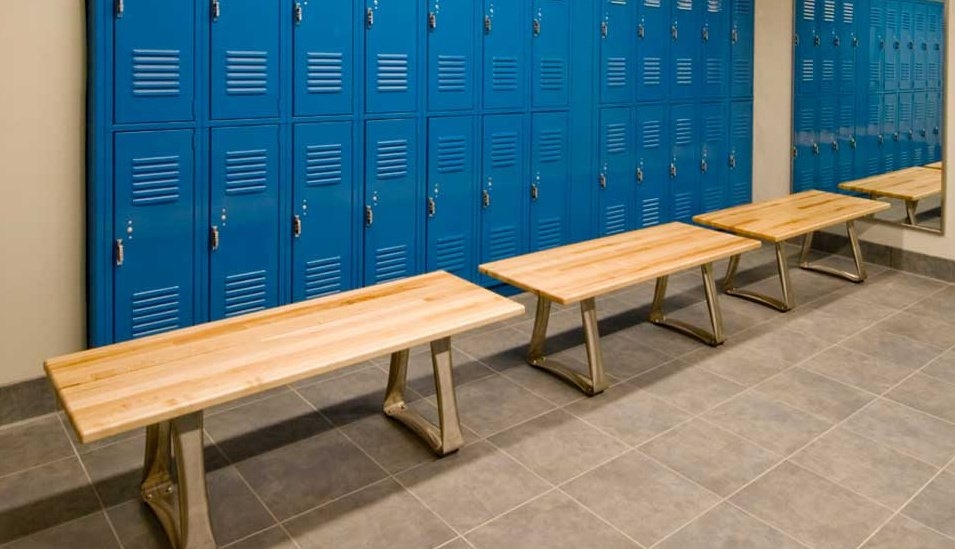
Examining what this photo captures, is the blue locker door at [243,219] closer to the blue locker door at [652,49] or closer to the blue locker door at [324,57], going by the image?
the blue locker door at [324,57]

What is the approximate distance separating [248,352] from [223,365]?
0.11 metres

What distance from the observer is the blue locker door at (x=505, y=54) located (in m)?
4.32

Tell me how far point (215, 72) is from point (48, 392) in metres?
1.55

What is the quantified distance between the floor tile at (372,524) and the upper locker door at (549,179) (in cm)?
254

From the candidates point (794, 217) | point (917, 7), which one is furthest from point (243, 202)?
point (917, 7)

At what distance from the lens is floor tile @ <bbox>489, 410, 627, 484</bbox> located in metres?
2.72

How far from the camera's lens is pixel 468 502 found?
2502 mm

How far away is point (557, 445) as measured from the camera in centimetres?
288

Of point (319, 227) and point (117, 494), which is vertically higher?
point (319, 227)

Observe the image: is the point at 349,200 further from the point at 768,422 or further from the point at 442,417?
the point at 768,422

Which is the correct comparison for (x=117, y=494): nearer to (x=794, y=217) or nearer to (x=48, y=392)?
(x=48, y=392)

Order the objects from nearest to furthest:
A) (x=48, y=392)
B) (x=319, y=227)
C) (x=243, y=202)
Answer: (x=48, y=392) < (x=243, y=202) < (x=319, y=227)

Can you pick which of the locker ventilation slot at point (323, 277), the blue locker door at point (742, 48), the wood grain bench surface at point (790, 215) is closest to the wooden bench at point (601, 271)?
the wood grain bench surface at point (790, 215)

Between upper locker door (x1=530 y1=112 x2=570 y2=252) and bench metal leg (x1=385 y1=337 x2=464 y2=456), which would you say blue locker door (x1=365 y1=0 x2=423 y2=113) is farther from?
bench metal leg (x1=385 y1=337 x2=464 y2=456)
